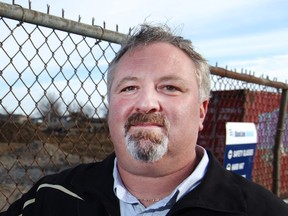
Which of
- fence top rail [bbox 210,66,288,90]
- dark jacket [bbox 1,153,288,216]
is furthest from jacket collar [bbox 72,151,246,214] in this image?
fence top rail [bbox 210,66,288,90]

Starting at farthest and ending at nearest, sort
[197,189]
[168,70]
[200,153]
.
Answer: [200,153] < [168,70] < [197,189]

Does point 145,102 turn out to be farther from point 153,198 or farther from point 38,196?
point 38,196

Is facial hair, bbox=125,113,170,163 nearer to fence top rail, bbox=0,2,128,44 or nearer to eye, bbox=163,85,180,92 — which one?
eye, bbox=163,85,180,92

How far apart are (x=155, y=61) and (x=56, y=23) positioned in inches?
27.0

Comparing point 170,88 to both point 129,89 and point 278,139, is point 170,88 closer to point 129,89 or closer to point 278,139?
point 129,89

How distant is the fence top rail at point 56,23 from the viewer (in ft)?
7.12

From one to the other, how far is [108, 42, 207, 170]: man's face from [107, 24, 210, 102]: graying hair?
0.10 feet

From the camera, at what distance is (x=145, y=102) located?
1.87 meters

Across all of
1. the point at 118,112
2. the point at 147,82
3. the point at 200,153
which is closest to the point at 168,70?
the point at 147,82

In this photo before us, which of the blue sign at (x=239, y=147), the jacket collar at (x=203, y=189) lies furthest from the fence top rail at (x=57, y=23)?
the blue sign at (x=239, y=147)

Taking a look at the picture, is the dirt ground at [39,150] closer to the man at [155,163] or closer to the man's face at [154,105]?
the man at [155,163]

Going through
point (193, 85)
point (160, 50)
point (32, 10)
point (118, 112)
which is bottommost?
point (118, 112)

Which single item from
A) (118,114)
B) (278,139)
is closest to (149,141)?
(118,114)

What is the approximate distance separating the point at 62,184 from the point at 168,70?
2.38 feet
